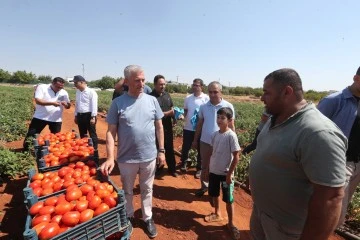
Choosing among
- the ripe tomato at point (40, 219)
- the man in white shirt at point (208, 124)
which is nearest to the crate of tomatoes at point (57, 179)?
the ripe tomato at point (40, 219)

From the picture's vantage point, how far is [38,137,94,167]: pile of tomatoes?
3.88 meters

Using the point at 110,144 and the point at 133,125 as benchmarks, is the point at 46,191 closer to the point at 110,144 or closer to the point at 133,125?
the point at 110,144

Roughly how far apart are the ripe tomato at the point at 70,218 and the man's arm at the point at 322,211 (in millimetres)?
2011

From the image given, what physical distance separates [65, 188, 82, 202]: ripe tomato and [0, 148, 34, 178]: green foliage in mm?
3289

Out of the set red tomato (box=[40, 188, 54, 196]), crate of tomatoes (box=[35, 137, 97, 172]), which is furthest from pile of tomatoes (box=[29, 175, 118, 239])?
crate of tomatoes (box=[35, 137, 97, 172])

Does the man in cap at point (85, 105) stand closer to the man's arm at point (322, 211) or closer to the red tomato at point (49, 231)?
the red tomato at point (49, 231)

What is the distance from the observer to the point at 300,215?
1855 mm

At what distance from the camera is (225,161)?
3943mm

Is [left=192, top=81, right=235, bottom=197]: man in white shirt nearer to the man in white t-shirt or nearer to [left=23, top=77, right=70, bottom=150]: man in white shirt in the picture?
the man in white t-shirt

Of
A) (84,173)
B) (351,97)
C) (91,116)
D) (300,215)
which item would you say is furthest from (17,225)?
(351,97)

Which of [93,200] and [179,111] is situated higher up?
[179,111]

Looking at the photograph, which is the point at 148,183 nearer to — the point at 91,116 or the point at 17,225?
the point at 17,225

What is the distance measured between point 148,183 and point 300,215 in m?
2.44

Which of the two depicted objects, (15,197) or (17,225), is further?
(15,197)
